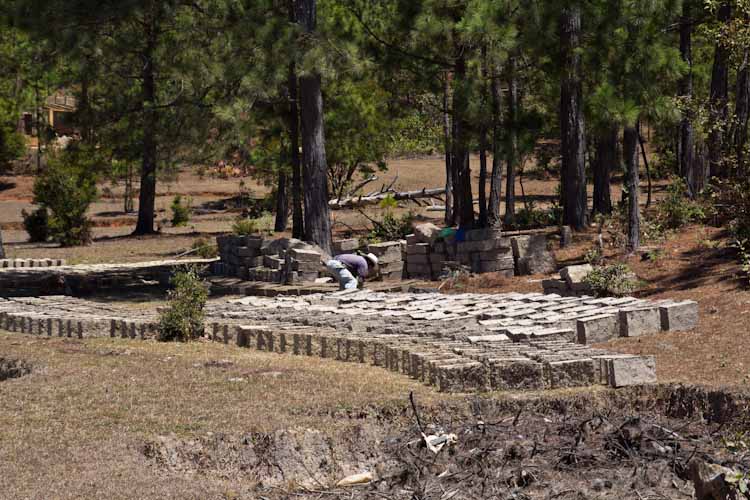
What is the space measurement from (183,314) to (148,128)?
1264 cm

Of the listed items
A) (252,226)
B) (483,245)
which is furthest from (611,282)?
(252,226)

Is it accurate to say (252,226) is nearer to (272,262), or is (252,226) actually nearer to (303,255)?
(272,262)

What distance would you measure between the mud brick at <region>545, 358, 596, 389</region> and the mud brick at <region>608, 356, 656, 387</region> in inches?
8.2

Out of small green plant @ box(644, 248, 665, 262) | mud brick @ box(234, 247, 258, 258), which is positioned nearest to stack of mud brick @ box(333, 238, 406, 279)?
mud brick @ box(234, 247, 258, 258)

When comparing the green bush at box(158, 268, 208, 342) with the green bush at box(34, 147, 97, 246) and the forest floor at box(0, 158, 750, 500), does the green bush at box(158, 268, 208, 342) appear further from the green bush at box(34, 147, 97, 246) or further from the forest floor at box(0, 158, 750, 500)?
the green bush at box(34, 147, 97, 246)

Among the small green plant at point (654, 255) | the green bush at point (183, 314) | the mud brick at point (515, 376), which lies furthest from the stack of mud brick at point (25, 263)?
the mud brick at point (515, 376)

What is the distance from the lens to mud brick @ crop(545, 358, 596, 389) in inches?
406

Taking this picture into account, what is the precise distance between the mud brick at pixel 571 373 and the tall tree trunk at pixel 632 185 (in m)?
8.48

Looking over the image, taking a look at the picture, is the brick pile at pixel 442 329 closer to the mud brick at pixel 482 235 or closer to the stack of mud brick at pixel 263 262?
the stack of mud brick at pixel 263 262

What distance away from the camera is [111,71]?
29.1m

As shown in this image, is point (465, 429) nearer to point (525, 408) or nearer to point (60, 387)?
point (525, 408)

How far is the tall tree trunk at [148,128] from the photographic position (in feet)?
84.6

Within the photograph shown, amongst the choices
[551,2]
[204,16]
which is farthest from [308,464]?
[204,16]

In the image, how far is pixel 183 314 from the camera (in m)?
13.9
